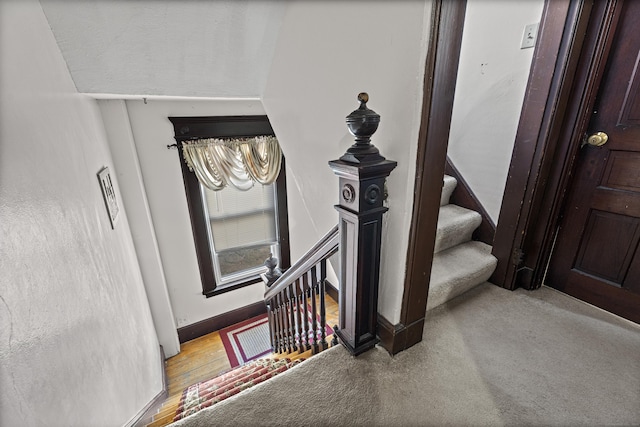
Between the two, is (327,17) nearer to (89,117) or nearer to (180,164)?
(89,117)

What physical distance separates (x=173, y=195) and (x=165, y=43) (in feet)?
5.88

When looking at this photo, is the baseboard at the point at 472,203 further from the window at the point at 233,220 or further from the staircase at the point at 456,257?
the window at the point at 233,220

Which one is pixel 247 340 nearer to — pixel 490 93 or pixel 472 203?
pixel 472 203

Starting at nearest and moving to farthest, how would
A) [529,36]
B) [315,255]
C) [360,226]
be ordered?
[360,226] < [315,255] < [529,36]

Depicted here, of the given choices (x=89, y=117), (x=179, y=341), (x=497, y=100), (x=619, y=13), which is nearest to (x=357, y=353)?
(x=497, y=100)

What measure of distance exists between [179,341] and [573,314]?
3634mm

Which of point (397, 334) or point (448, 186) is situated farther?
point (448, 186)

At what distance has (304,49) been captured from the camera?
146 centimetres

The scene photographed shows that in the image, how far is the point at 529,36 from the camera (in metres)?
1.59

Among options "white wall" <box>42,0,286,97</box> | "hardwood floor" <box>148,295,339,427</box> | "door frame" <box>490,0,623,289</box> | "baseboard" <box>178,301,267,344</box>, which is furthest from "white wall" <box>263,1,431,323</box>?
"baseboard" <box>178,301,267,344</box>

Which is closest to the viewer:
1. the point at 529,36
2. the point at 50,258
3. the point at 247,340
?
the point at 50,258

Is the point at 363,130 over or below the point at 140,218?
over

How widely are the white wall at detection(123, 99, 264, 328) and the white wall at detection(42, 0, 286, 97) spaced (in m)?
1.10

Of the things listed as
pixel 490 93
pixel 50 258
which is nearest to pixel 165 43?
pixel 50 258
